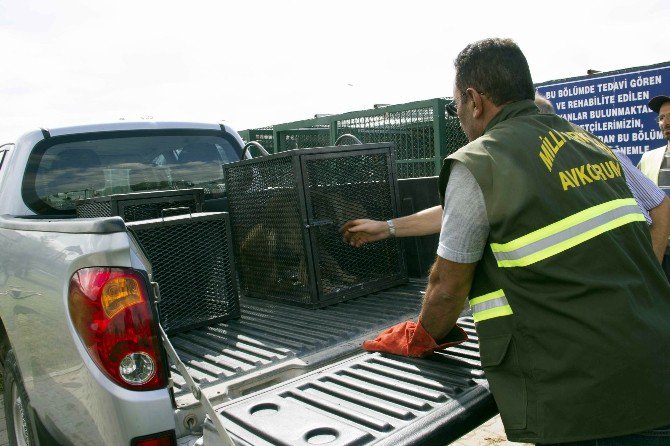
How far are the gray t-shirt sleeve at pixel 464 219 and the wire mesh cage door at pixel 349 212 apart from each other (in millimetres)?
1291

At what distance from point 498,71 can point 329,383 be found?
118 cm

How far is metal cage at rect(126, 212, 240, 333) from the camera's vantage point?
2.78 metres

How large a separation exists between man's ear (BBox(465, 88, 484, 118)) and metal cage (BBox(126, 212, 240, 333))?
1502 mm

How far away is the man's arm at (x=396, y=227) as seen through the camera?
3.14 meters

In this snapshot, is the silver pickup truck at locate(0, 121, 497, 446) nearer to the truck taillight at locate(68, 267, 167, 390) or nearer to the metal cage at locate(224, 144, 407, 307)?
the truck taillight at locate(68, 267, 167, 390)

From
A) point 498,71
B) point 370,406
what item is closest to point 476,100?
point 498,71

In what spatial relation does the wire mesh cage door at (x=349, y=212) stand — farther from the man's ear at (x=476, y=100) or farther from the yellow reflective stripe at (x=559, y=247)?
the yellow reflective stripe at (x=559, y=247)

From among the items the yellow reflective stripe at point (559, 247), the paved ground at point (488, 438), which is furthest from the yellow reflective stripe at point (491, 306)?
the paved ground at point (488, 438)

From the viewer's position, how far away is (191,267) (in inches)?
115

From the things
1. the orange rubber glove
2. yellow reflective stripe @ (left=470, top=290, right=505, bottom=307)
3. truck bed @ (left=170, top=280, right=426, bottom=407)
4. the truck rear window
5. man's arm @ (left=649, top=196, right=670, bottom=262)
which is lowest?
truck bed @ (left=170, top=280, right=426, bottom=407)

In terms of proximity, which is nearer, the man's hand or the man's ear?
the man's ear

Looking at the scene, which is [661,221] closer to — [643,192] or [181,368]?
[643,192]

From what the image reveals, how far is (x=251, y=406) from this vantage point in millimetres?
1871

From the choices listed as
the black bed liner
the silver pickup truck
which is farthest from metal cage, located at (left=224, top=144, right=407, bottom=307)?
the black bed liner
